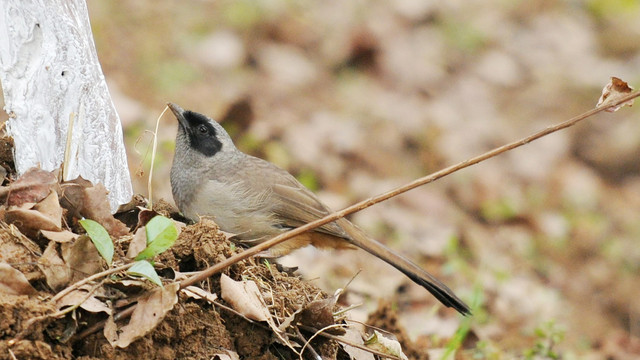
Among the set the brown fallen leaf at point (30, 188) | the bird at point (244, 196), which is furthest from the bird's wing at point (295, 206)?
the brown fallen leaf at point (30, 188)

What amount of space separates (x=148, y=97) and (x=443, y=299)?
4711 mm

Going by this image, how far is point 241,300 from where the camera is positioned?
316 cm

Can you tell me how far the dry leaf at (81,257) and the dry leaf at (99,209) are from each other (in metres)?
0.39

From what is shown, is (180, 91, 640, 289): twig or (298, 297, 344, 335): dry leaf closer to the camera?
(180, 91, 640, 289): twig

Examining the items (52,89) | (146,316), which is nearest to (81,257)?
(146,316)


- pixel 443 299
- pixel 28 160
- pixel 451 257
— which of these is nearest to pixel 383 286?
pixel 451 257

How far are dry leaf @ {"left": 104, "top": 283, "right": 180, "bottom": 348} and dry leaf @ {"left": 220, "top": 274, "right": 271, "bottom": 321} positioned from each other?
0.38 meters

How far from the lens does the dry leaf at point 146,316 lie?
277 centimetres

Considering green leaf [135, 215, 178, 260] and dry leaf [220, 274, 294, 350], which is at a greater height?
dry leaf [220, 274, 294, 350]

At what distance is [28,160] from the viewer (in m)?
3.57

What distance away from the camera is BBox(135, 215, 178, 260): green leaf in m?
2.90

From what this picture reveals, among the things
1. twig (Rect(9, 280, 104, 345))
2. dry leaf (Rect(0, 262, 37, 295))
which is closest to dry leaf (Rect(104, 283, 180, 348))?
twig (Rect(9, 280, 104, 345))

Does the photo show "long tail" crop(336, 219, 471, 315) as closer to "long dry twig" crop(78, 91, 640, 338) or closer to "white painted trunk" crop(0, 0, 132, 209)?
"white painted trunk" crop(0, 0, 132, 209)

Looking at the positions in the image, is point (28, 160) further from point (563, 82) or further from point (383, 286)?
point (563, 82)
